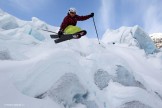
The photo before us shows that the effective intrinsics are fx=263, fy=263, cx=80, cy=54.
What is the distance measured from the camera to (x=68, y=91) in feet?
35.1

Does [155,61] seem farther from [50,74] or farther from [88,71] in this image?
[50,74]

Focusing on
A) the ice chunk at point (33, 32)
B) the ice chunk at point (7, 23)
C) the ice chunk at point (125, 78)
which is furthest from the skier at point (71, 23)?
the ice chunk at point (7, 23)

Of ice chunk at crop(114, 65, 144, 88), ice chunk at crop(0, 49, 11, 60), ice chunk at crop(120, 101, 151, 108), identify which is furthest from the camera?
ice chunk at crop(114, 65, 144, 88)

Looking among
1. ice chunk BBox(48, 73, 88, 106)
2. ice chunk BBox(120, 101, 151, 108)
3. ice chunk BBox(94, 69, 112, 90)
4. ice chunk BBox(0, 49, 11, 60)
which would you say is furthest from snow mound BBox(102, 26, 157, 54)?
ice chunk BBox(0, 49, 11, 60)

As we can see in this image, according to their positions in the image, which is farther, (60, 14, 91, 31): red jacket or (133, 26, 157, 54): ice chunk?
(133, 26, 157, 54): ice chunk

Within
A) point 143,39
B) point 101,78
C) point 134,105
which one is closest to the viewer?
point 134,105

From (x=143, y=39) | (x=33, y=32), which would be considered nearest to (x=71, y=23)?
(x=33, y=32)

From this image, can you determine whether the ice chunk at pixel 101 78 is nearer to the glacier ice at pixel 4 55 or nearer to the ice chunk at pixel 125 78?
the ice chunk at pixel 125 78

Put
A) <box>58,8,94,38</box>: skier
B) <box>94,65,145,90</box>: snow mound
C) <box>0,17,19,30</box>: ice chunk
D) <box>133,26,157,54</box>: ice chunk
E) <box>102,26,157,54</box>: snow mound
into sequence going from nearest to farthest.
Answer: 1. <box>58,8,94,38</box>: skier
2. <box>94,65,145,90</box>: snow mound
3. <box>0,17,19,30</box>: ice chunk
4. <box>102,26,157,54</box>: snow mound
5. <box>133,26,157,54</box>: ice chunk

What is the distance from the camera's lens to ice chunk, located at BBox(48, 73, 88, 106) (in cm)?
1017

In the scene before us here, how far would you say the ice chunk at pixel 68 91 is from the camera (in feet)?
33.4

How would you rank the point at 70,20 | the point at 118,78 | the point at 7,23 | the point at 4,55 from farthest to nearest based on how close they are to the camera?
the point at 7,23
the point at 118,78
the point at 4,55
the point at 70,20

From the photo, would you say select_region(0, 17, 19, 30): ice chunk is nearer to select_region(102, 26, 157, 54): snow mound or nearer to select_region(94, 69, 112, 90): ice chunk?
select_region(102, 26, 157, 54): snow mound

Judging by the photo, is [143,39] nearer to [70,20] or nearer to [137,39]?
[137,39]
